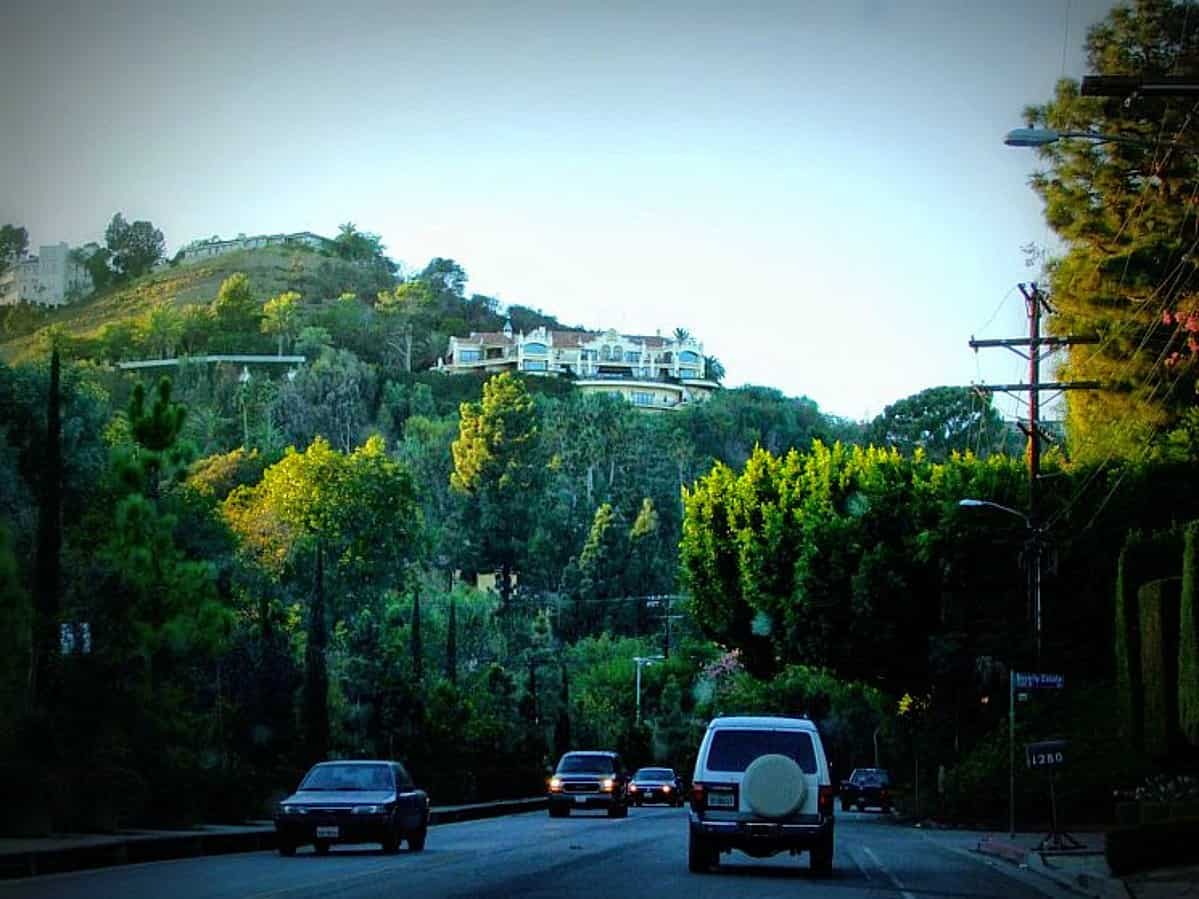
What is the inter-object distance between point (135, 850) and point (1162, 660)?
19002 mm

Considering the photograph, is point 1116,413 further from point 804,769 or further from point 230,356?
point 230,356

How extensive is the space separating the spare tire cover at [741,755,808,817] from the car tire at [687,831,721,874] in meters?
1.08

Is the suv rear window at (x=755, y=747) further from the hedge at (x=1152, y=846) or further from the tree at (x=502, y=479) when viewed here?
the tree at (x=502, y=479)

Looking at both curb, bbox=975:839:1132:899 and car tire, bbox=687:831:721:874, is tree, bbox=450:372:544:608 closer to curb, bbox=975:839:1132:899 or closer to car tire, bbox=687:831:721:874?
curb, bbox=975:839:1132:899

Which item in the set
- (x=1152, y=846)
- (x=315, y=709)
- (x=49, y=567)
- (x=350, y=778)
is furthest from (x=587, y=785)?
(x=1152, y=846)

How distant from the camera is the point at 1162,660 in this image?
3631 cm

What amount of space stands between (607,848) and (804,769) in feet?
22.5

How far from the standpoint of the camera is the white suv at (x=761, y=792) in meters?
25.6

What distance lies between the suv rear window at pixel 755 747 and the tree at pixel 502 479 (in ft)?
366

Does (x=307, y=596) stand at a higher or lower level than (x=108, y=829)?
higher

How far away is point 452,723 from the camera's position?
60.0m

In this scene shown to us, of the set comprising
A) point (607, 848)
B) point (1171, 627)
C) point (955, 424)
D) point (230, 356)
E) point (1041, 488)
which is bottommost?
point (607, 848)

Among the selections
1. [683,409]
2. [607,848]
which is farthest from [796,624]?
[683,409]

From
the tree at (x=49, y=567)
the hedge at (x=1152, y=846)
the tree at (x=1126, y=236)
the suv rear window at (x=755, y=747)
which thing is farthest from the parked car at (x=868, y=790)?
the suv rear window at (x=755, y=747)
